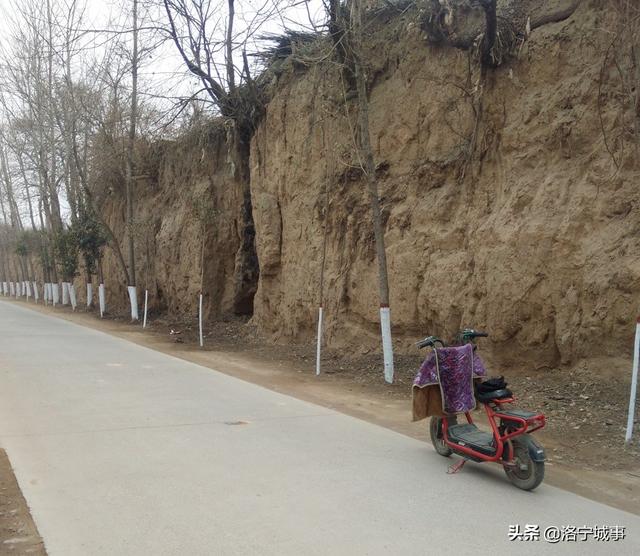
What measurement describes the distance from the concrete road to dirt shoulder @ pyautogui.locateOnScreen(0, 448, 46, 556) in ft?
0.28

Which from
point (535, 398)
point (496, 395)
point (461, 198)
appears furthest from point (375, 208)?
point (496, 395)

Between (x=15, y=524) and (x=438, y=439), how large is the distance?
13.3 feet

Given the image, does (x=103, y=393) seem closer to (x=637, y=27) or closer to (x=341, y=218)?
(x=341, y=218)

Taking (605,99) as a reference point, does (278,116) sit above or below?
above

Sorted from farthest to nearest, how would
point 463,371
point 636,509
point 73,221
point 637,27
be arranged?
1. point 73,221
2. point 637,27
3. point 463,371
4. point 636,509

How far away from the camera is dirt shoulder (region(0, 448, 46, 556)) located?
4.34 meters

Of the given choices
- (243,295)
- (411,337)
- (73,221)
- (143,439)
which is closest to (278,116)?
(243,295)

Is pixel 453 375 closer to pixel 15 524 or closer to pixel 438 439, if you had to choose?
pixel 438 439

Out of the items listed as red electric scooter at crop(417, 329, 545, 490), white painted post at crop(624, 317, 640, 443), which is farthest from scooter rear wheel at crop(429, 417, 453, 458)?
white painted post at crop(624, 317, 640, 443)

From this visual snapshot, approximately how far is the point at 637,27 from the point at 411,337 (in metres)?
6.76

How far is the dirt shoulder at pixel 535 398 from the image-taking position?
6340mm

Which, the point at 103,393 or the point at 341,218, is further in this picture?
the point at 341,218

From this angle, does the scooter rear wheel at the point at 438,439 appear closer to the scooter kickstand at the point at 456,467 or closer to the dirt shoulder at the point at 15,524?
the scooter kickstand at the point at 456,467

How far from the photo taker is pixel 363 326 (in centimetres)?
1405
